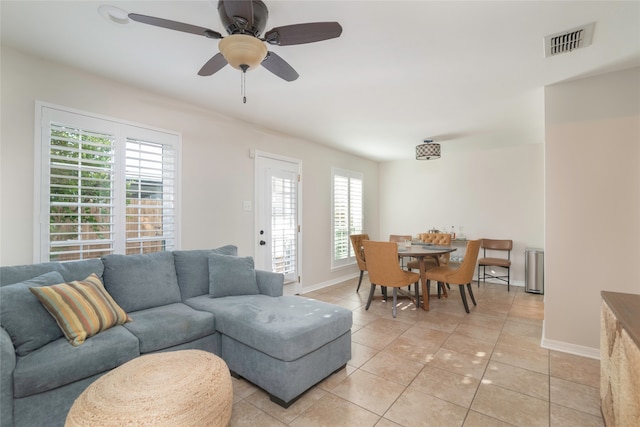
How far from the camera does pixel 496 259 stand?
16.9 feet

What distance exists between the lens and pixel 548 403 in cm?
196

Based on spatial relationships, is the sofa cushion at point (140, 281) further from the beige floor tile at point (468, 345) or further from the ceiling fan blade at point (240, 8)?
the beige floor tile at point (468, 345)

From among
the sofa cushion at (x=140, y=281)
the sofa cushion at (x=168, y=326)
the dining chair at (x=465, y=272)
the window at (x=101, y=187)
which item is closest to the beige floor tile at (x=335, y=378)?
the sofa cushion at (x=168, y=326)

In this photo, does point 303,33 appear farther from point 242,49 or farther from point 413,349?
point 413,349

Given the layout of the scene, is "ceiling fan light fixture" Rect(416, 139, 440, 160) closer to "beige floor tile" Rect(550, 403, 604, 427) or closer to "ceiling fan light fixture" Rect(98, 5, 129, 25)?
"beige floor tile" Rect(550, 403, 604, 427)

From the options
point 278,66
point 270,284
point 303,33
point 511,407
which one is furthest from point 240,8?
point 511,407

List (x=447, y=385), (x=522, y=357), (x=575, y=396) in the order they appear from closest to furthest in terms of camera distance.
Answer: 1. (x=575, y=396)
2. (x=447, y=385)
3. (x=522, y=357)

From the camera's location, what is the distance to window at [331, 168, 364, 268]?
5.45 meters

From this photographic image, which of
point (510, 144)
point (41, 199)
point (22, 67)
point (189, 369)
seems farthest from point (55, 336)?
point (510, 144)

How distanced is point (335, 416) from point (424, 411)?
1.93ft

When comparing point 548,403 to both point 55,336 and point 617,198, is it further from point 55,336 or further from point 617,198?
point 55,336

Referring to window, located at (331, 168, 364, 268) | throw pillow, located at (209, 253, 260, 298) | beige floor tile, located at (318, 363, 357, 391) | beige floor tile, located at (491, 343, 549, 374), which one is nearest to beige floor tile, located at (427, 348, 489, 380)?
beige floor tile, located at (491, 343, 549, 374)

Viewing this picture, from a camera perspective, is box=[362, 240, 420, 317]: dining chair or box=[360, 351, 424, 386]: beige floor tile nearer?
box=[360, 351, 424, 386]: beige floor tile

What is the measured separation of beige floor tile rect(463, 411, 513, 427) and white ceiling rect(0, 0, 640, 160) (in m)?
2.53
